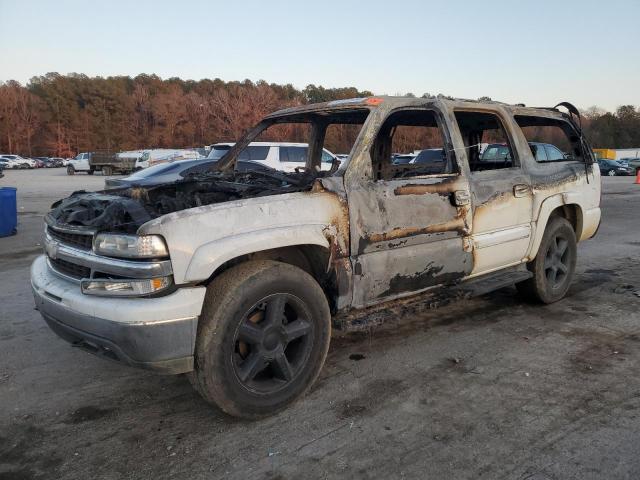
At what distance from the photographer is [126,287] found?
2.74 m

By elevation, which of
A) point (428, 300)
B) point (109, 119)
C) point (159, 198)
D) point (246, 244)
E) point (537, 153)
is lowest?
point (428, 300)

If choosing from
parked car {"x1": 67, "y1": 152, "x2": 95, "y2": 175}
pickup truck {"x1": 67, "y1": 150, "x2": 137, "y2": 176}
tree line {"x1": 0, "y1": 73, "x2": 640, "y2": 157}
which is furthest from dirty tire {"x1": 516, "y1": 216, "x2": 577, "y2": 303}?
tree line {"x1": 0, "y1": 73, "x2": 640, "y2": 157}

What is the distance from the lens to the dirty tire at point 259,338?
9.36ft

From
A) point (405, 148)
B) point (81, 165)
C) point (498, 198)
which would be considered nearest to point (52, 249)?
point (498, 198)

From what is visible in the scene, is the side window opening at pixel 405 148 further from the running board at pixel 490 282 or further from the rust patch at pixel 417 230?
the running board at pixel 490 282

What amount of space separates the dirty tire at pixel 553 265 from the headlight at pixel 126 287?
371 cm

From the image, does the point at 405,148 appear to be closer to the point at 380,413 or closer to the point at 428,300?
the point at 428,300

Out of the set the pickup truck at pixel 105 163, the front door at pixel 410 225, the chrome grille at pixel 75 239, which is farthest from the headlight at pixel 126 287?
the pickup truck at pixel 105 163

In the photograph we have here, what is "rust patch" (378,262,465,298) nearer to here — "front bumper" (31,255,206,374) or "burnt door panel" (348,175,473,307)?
"burnt door panel" (348,175,473,307)

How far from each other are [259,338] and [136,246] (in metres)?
0.89

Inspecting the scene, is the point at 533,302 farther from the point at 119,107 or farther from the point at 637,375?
the point at 119,107

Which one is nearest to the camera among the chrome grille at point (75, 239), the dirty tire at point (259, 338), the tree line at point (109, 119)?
the dirty tire at point (259, 338)

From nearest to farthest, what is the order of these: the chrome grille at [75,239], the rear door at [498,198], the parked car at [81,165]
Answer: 1. the chrome grille at [75,239]
2. the rear door at [498,198]
3. the parked car at [81,165]

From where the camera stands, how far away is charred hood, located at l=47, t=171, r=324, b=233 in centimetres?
308
